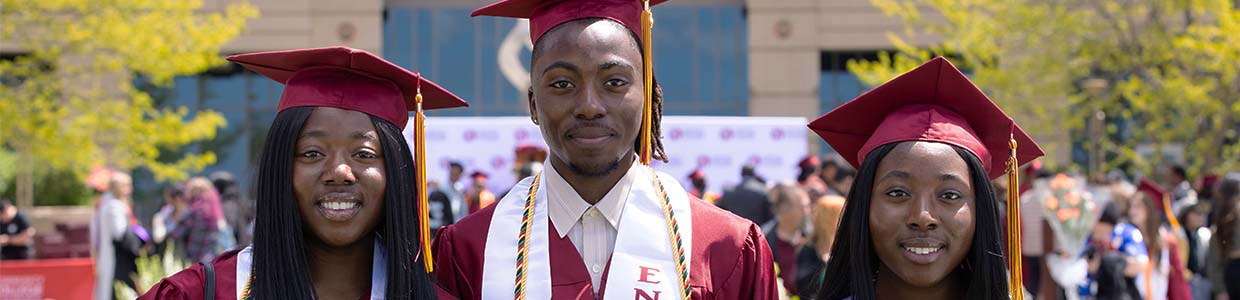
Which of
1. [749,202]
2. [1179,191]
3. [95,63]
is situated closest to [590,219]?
[749,202]

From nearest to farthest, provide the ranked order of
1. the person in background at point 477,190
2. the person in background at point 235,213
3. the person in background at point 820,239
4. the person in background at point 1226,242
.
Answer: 1. the person in background at point 820,239
2. the person in background at point 1226,242
3. the person in background at point 235,213
4. the person in background at point 477,190

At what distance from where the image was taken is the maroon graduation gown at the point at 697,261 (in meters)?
3.00

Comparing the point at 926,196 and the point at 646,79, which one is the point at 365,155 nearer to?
the point at 646,79

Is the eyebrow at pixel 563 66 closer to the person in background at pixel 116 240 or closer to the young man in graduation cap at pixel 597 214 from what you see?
the young man in graduation cap at pixel 597 214

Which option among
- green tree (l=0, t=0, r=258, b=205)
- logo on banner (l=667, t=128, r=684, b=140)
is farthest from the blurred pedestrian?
green tree (l=0, t=0, r=258, b=205)

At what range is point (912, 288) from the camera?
306 centimetres

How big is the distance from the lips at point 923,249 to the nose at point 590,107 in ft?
2.44

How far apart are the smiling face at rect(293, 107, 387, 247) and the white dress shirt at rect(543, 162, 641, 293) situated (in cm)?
44

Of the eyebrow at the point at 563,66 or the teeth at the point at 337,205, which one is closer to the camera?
the teeth at the point at 337,205

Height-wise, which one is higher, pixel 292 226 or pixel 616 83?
pixel 616 83

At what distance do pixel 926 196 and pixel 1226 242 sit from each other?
5652 millimetres

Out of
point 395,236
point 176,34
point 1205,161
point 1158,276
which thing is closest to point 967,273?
point 395,236

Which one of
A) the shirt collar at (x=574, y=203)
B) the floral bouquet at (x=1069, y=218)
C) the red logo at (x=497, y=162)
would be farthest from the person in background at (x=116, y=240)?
the shirt collar at (x=574, y=203)

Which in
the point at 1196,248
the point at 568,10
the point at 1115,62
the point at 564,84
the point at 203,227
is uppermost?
the point at 1115,62
